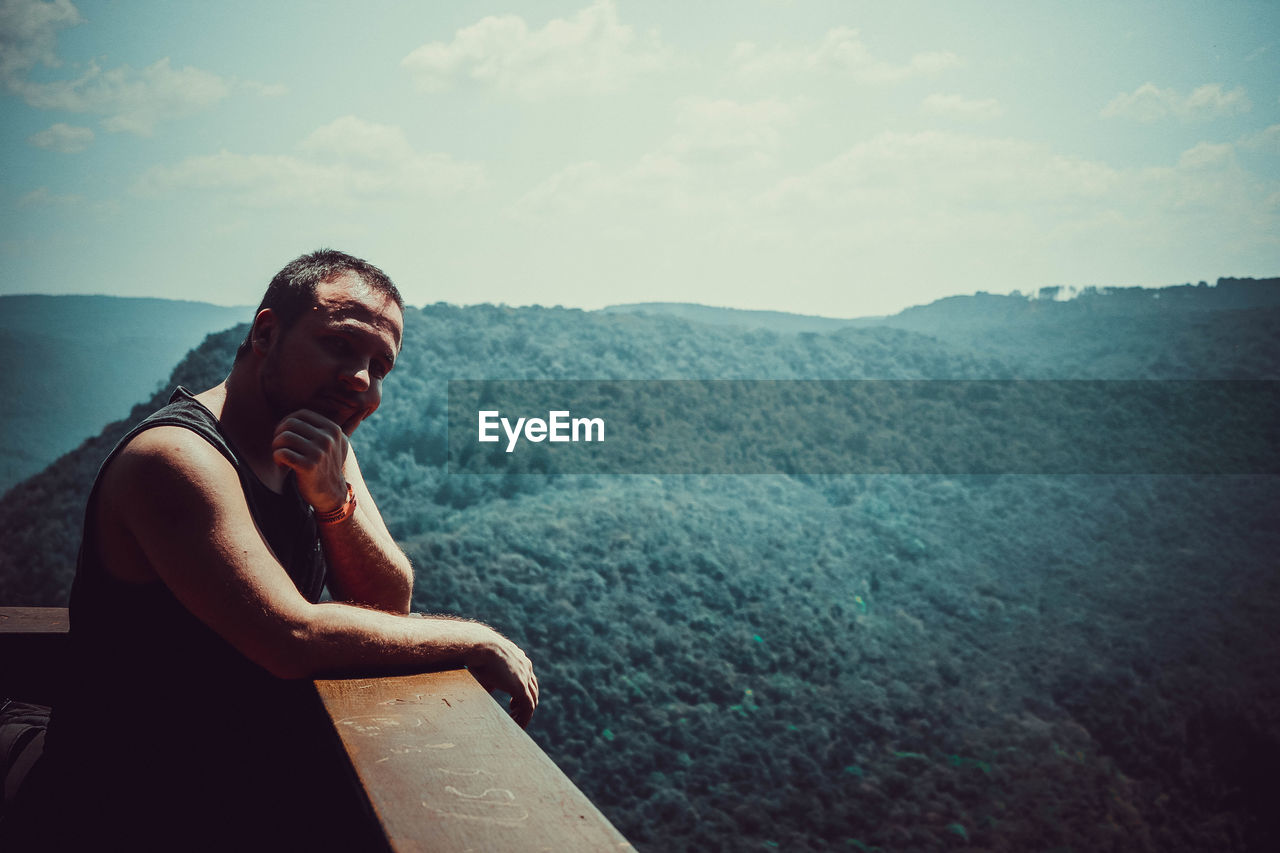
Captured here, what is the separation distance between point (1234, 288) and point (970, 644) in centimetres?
1371

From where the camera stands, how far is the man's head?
1.39 meters

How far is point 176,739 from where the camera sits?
3.69 ft

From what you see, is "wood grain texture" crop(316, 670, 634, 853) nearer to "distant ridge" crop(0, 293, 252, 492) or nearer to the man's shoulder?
the man's shoulder

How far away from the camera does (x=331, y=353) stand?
1.40 m

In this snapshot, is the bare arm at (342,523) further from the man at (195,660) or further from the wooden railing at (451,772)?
the wooden railing at (451,772)

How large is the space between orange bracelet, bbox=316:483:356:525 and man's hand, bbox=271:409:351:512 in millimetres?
16

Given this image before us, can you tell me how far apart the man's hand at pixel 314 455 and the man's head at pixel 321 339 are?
58mm

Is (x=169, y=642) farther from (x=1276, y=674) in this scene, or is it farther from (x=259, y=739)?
(x=1276, y=674)

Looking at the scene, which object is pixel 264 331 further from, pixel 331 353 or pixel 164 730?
pixel 164 730

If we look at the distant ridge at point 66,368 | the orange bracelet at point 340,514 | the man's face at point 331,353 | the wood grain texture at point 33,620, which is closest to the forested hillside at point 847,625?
the distant ridge at point 66,368

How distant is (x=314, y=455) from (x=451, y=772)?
0.70 metres

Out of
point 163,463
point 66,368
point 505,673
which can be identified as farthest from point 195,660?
point 66,368

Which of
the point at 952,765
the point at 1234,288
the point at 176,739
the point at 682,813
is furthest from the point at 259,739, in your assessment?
the point at 1234,288

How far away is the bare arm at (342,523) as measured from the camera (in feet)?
4.25
